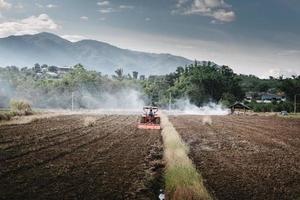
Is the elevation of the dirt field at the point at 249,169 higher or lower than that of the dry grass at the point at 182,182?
lower

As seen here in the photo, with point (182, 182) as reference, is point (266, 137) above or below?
below

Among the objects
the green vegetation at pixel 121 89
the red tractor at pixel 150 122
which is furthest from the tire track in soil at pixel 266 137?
the green vegetation at pixel 121 89

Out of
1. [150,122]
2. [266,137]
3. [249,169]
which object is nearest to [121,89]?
[150,122]

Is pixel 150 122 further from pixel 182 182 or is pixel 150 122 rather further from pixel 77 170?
pixel 182 182

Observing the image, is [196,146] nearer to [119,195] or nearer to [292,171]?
[292,171]

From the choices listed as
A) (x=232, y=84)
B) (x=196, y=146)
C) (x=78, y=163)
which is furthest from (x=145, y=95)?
(x=78, y=163)

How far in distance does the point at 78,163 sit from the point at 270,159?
9932 millimetres

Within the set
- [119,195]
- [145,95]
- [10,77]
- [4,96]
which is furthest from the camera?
[145,95]

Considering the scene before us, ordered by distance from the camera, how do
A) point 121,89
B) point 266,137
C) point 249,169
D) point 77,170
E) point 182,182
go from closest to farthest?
point 182,182 → point 77,170 → point 249,169 → point 266,137 → point 121,89

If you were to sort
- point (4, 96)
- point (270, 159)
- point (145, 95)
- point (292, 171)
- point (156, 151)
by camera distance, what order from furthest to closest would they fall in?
point (145, 95)
point (4, 96)
point (156, 151)
point (270, 159)
point (292, 171)

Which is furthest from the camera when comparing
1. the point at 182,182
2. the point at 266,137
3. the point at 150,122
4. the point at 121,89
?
the point at 121,89

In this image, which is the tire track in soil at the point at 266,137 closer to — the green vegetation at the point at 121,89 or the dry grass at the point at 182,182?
the dry grass at the point at 182,182

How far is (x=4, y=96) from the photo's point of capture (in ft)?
397

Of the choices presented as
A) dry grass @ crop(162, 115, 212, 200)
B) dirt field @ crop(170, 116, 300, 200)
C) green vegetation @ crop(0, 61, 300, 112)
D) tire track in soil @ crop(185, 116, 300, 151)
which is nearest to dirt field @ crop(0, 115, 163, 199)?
dry grass @ crop(162, 115, 212, 200)
